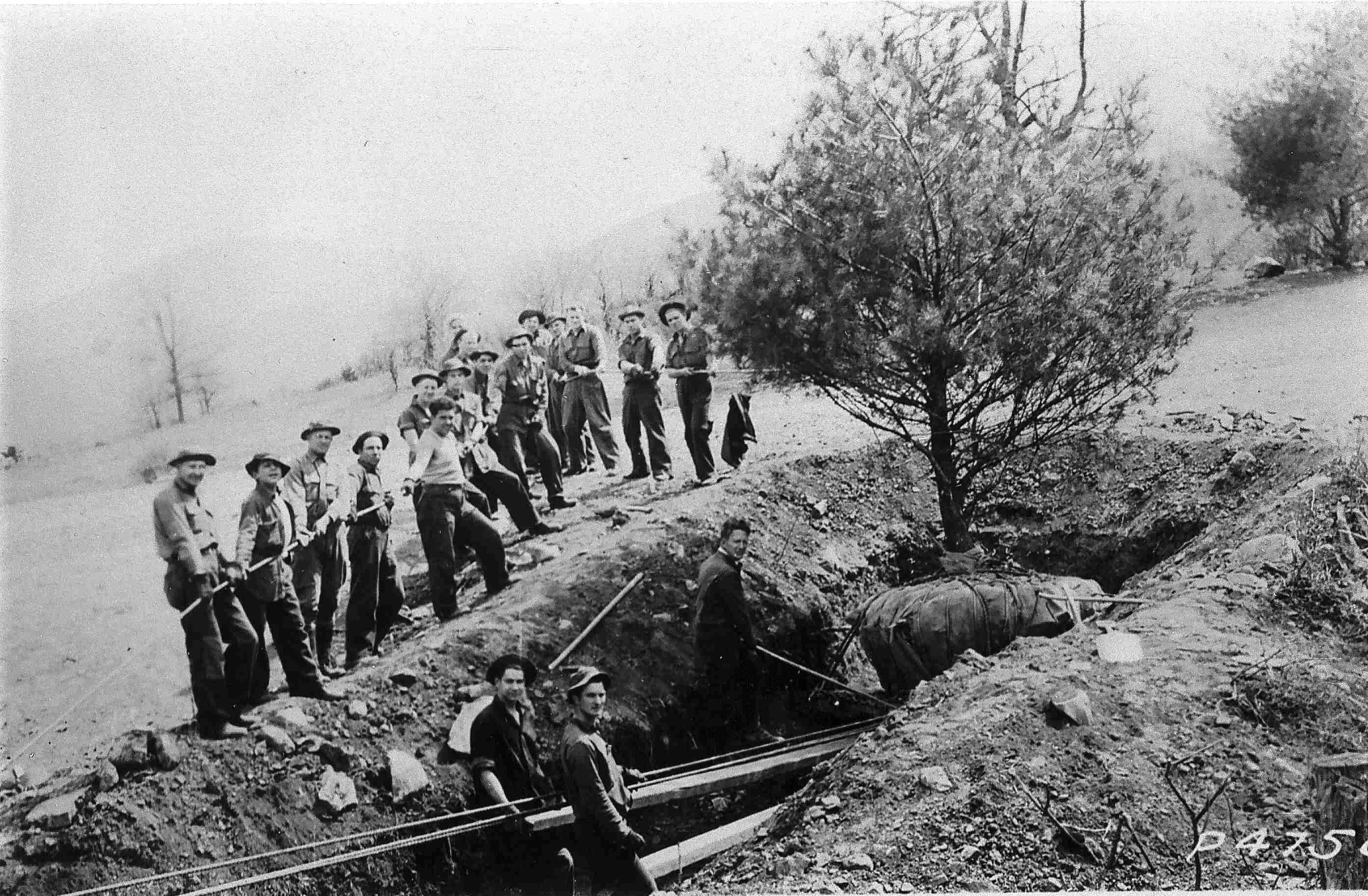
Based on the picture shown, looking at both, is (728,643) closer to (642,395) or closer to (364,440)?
(642,395)

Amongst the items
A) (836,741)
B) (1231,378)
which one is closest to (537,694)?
(836,741)

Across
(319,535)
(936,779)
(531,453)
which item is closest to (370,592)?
(319,535)

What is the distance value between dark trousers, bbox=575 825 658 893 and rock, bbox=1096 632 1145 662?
268 cm

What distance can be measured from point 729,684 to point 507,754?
5.15 ft

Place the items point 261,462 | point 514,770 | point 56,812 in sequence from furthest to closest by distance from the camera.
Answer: point 261,462 < point 514,770 < point 56,812

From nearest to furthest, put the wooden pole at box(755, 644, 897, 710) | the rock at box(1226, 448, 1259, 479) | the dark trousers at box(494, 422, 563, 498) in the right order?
the wooden pole at box(755, 644, 897, 710)
the dark trousers at box(494, 422, 563, 498)
the rock at box(1226, 448, 1259, 479)

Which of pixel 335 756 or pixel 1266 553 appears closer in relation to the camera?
pixel 335 756

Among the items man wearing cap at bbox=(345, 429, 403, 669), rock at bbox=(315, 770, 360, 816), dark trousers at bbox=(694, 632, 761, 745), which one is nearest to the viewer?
rock at bbox=(315, 770, 360, 816)

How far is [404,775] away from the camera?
5105 millimetres

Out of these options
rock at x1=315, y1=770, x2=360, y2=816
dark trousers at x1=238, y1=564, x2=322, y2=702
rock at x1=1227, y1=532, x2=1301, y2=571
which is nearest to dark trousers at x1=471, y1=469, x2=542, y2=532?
dark trousers at x1=238, y1=564, x2=322, y2=702

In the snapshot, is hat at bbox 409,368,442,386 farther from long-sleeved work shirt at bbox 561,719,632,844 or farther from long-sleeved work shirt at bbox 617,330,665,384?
long-sleeved work shirt at bbox 561,719,632,844

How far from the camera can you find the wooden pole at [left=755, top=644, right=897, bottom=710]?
6.39m

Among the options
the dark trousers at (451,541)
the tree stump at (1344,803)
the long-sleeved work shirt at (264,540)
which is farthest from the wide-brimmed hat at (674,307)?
the tree stump at (1344,803)

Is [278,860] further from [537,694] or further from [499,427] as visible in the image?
[499,427]
